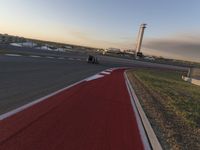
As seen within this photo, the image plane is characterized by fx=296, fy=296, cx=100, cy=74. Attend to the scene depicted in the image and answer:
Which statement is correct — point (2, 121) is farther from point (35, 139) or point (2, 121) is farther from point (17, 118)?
point (35, 139)

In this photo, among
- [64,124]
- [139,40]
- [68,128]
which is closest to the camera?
[68,128]

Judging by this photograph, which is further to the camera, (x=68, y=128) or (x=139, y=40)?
(x=139, y=40)

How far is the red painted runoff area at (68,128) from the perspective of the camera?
Result: 5.13m

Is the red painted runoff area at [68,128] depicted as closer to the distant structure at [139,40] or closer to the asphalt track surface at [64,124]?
the asphalt track surface at [64,124]

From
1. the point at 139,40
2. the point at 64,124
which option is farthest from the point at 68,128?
the point at 139,40

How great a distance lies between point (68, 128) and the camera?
245 inches

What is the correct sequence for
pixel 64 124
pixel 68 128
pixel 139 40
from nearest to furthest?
pixel 68 128 < pixel 64 124 < pixel 139 40

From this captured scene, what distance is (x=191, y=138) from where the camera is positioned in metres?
7.53

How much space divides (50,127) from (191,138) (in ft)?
12.1

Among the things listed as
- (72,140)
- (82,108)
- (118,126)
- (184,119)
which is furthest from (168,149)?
(184,119)

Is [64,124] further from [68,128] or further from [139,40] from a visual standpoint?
[139,40]

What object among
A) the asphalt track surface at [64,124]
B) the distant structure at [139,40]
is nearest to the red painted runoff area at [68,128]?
the asphalt track surface at [64,124]

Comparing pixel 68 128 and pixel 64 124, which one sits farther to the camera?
pixel 64 124

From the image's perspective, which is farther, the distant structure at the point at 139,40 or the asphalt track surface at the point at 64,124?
the distant structure at the point at 139,40
